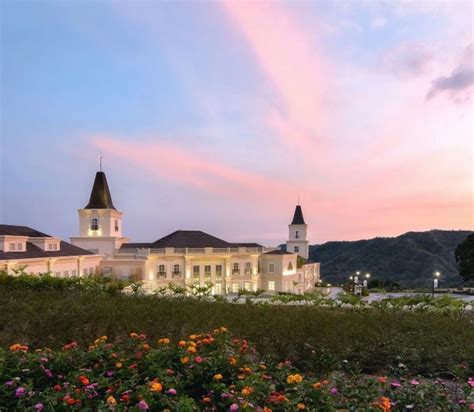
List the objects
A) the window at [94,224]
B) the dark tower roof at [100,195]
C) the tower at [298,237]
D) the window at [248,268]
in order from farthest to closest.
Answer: the tower at [298,237] < the dark tower roof at [100,195] < the window at [94,224] < the window at [248,268]

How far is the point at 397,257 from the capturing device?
99.4 meters

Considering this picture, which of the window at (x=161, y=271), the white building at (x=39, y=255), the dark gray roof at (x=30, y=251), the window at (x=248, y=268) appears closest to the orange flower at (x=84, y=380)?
the white building at (x=39, y=255)

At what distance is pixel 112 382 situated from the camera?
386 centimetres

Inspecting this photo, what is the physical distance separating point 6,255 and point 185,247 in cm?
1850

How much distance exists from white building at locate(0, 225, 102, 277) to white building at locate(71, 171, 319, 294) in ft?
12.8

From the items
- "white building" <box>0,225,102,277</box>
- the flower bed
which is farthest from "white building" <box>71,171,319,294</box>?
the flower bed

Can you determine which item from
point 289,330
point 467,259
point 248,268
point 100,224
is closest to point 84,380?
point 289,330

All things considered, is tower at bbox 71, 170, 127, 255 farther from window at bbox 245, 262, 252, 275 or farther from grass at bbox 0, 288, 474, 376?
grass at bbox 0, 288, 474, 376

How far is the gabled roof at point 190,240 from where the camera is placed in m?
40.1

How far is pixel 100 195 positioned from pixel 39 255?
53.7 ft

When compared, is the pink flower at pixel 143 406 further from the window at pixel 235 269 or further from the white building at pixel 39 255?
the window at pixel 235 269

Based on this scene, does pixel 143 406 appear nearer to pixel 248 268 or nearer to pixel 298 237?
pixel 248 268

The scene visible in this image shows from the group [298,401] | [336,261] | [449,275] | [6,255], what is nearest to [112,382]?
[298,401]

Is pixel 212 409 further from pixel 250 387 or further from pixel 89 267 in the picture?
pixel 89 267
